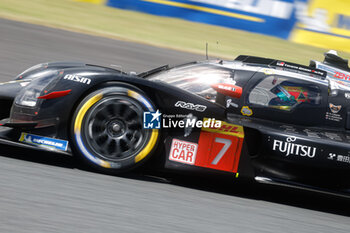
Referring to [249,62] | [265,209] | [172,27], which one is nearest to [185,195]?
[265,209]

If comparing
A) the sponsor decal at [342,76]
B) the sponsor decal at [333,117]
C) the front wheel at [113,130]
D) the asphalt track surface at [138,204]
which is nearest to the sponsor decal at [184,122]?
the front wheel at [113,130]

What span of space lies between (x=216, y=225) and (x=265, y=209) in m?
0.80

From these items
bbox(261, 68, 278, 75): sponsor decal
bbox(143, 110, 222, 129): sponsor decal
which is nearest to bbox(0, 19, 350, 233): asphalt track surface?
bbox(143, 110, 222, 129): sponsor decal

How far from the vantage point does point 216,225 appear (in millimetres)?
4109

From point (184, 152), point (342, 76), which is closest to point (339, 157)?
point (184, 152)

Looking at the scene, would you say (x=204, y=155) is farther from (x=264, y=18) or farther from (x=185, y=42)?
(x=264, y=18)

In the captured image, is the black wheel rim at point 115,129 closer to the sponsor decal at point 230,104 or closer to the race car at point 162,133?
the race car at point 162,133

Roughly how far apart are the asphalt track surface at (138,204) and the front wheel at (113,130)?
0.57ft

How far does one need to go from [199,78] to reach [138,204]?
1622mm

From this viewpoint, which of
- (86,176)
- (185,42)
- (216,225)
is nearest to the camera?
(216,225)

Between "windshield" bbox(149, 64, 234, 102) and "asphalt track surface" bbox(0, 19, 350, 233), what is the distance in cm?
88

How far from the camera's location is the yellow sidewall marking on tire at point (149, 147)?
4723 mm

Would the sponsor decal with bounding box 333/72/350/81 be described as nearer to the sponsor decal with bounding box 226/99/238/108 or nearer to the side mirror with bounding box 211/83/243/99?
the sponsor decal with bounding box 226/99/238/108

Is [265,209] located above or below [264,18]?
below
